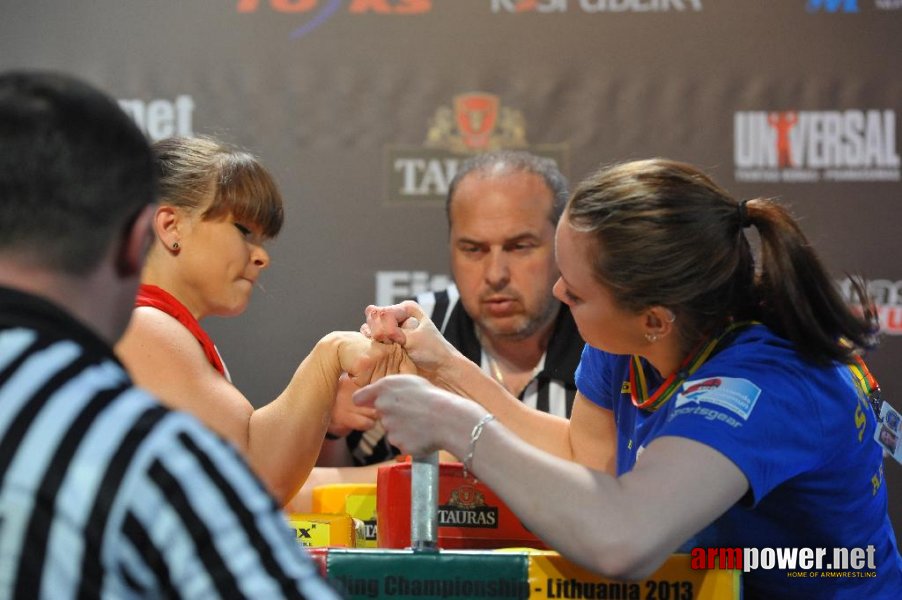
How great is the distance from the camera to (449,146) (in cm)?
370

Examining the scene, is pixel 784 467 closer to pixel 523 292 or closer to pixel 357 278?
pixel 523 292

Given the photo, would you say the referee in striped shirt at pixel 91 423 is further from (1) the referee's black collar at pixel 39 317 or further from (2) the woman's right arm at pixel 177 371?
(2) the woman's right arm at pixel 177 371

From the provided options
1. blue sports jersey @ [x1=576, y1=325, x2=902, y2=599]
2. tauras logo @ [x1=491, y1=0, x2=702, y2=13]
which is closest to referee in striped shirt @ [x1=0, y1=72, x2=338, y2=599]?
blue sports jersey @ [x1=576, y1=325, x2=902, y2=599]

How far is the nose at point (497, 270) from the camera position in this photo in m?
3.20

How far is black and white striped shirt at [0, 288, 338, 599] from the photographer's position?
0.88 meters

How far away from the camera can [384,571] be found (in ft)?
4.95

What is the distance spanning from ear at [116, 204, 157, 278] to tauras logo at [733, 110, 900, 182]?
9.49ft

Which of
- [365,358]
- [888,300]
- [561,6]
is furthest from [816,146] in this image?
[365,358]

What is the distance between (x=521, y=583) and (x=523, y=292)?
5.66ft

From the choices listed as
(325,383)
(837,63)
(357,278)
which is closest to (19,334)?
(325,383)

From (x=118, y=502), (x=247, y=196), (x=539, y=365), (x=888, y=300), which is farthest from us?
(x=888, y=300)

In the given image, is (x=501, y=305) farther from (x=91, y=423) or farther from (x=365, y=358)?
(x=91, y=423)

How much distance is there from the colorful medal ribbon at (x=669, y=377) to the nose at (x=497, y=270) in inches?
42.5
